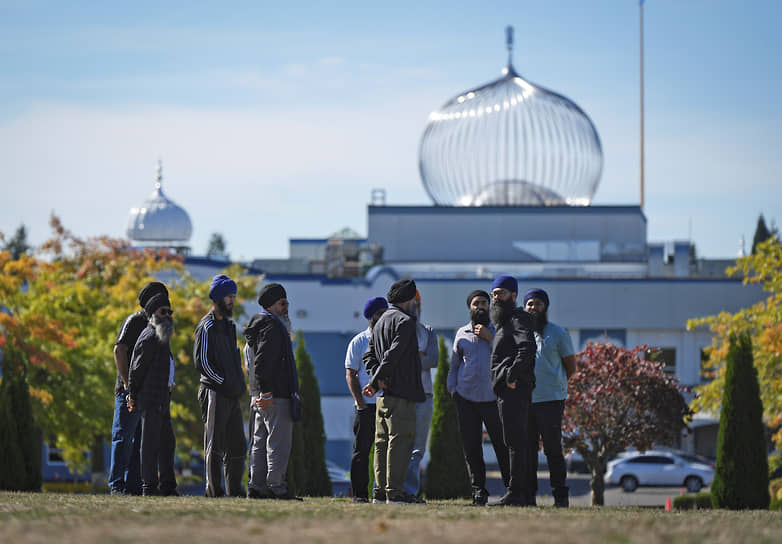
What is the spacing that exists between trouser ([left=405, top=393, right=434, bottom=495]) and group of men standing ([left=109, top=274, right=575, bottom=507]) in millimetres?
13

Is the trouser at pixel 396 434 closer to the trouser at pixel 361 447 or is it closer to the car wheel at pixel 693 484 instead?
the trouser at pixel 361 447

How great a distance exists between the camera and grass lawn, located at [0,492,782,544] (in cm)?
657

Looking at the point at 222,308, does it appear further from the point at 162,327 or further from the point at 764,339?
the point at 764,339

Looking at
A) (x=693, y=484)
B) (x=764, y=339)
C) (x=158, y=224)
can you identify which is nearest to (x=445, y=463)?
(x=764, y=339)

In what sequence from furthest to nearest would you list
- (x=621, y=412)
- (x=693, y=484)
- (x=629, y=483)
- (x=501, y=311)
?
1. (x=629, y=483)
2. (x=693, y=484)
3. (x=621, y=412)
4. (x=501, y=311)

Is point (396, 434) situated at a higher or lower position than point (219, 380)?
lower

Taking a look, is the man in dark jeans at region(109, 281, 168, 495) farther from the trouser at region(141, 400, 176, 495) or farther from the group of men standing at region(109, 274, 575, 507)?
the trouser at region(141, 400, 176, 495)

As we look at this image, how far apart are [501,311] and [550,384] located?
1029 millimetres

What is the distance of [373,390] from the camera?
10.7 meters

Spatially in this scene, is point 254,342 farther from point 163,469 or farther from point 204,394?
point 163,469

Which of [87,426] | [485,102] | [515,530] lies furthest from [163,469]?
[485,102]

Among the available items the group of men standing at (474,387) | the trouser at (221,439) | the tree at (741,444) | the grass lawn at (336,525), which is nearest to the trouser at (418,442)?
the group of men standing at (474,387)

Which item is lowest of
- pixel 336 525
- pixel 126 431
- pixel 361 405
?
pixel 336 525

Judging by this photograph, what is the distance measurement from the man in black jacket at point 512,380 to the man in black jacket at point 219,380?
242 centimetres
